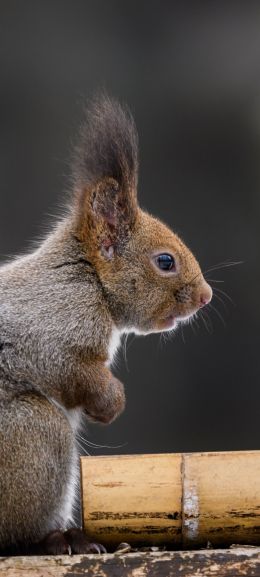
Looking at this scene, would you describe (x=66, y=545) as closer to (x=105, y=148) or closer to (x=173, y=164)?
(x=105, y=148)

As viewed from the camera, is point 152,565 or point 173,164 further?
point 173,164

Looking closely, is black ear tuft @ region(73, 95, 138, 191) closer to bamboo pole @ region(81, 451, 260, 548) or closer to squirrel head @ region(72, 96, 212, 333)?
squirrel head @ region(72, 96, 212, 333)

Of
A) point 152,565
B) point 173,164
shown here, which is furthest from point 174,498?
point 173,164

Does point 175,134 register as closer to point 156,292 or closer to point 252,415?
point 252,415

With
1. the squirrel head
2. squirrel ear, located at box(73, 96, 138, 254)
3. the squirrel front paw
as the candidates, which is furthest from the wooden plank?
squirrel ear, located at box(73, 96, 138, 254)

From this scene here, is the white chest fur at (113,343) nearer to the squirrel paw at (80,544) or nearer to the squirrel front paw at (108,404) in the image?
the squirrel front paw at (108,404)

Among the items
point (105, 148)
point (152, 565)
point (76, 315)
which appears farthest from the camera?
point (105, 148)

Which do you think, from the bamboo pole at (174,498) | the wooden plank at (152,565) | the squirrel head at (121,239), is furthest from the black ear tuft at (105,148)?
the wooden plank at (152,565)
